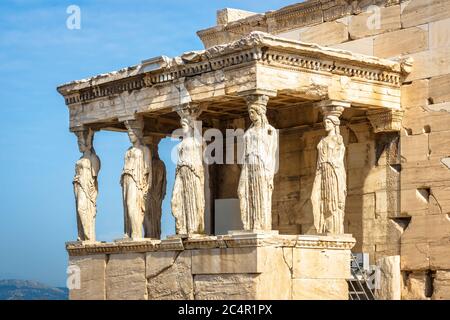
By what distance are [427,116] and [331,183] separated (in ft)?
5.23

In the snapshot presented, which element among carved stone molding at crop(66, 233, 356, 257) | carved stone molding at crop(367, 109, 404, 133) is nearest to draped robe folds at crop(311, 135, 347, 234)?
carved stone molding at crop(66, 233, 356, 257)

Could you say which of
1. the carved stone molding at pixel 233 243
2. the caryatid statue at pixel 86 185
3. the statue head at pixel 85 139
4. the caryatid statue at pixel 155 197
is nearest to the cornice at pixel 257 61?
the statue head at pixel 85 139

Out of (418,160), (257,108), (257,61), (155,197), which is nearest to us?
Result: (257,61)

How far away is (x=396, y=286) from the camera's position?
17.9 meters

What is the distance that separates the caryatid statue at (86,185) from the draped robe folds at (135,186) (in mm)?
943

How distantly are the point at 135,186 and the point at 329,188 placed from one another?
286 centimetres

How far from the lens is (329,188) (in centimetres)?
1742

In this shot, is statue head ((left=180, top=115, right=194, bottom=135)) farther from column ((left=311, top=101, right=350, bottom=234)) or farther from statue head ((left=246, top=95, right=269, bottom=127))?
column ((left=311, top=101, right=350, bottom=234))

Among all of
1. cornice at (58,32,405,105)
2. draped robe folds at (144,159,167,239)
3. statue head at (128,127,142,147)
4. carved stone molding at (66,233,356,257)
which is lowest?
carved stone molding at (66,233,356,257)

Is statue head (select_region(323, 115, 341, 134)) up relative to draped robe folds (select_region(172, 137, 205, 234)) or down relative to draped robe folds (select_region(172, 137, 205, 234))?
up

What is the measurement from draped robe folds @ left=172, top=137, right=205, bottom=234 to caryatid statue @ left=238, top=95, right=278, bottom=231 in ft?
3.21

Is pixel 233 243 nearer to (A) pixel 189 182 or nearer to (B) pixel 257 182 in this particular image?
(B) pixel 257 182

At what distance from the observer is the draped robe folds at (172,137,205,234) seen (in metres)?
17.6

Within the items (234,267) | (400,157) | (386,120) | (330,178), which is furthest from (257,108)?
(400,157)
